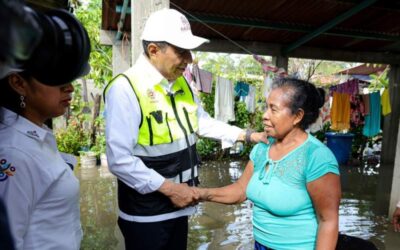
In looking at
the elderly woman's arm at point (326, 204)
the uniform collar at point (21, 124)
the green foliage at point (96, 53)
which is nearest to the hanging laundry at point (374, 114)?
the green foliage at point (96, 53)

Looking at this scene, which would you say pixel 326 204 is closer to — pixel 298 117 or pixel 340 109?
pixel 298 117

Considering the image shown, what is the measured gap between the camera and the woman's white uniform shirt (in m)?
1.04

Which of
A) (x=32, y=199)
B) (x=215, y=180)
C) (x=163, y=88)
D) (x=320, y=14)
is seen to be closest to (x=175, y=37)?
(x=163, y=88)

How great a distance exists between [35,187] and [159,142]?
0.83 metres

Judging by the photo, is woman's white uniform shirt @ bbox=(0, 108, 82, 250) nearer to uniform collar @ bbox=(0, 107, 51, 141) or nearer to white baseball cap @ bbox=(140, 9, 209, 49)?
uniform collar @ bbox=(0, 107, 51, 141)

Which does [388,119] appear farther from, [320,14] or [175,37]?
[175,37]

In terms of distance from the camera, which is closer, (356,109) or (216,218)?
(216,218)

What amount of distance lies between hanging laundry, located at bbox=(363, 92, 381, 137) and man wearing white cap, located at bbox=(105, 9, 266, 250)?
726 centimetres

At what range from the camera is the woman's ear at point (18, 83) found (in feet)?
3.63

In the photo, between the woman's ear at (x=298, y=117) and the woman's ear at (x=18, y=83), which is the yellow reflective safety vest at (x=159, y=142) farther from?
the woman's ear at (x=18, y=83)

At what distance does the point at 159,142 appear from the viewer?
1871 mm

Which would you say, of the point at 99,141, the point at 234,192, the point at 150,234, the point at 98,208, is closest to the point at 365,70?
the point at 99,141

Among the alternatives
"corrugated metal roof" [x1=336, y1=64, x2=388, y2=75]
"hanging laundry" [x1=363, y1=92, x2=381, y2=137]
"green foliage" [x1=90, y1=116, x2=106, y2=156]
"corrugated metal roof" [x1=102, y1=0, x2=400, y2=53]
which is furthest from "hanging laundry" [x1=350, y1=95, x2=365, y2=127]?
"green foliage" [x1=90, y1=116, x2=106, y2=156]

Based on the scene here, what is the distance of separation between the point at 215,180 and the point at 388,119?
17.1 ft
